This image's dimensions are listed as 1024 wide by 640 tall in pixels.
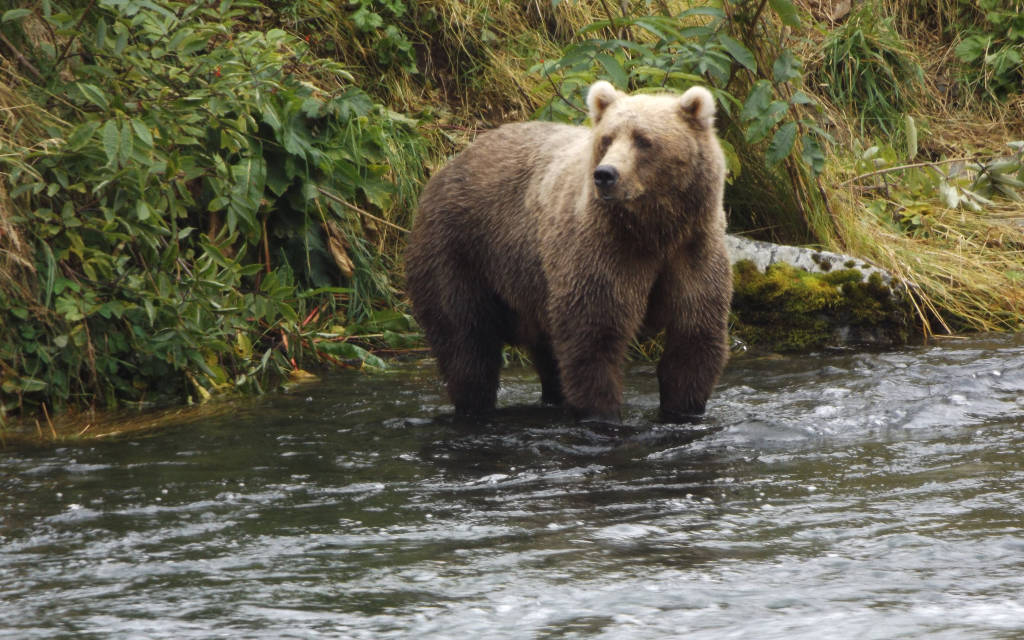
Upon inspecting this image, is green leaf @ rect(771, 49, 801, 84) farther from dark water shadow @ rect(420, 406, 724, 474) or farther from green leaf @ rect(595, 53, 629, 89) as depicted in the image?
dark water shadow @ rect(420, 406, 724, 474)

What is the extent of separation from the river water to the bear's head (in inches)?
42.5

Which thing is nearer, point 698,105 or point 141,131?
point 698,105

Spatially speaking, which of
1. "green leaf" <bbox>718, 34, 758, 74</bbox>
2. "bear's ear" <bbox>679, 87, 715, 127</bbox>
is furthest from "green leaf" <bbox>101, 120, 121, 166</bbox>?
"green leaf" <bbox>718, 34, 758, 74</bbox>

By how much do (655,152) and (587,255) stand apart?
58 cm

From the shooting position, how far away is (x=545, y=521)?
4.60m

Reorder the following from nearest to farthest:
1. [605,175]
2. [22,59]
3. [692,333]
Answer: [605,175] < [692,333] < [22,59]

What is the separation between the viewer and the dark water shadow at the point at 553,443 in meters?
5.58

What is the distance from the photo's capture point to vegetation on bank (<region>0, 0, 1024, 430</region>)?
644cm

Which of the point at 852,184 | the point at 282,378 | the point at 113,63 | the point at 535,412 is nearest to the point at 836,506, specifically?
the point at 535,412

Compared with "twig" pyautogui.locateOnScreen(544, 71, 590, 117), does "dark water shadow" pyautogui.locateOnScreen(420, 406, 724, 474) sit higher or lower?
lower

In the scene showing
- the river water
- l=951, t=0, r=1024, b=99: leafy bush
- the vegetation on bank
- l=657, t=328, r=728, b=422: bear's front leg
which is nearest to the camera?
the river water

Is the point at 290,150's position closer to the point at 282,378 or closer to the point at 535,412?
the point at 282,378

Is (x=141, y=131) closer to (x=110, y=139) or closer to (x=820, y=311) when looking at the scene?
(x=110, y=139)

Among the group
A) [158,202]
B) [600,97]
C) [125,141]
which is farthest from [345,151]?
[600,97]
